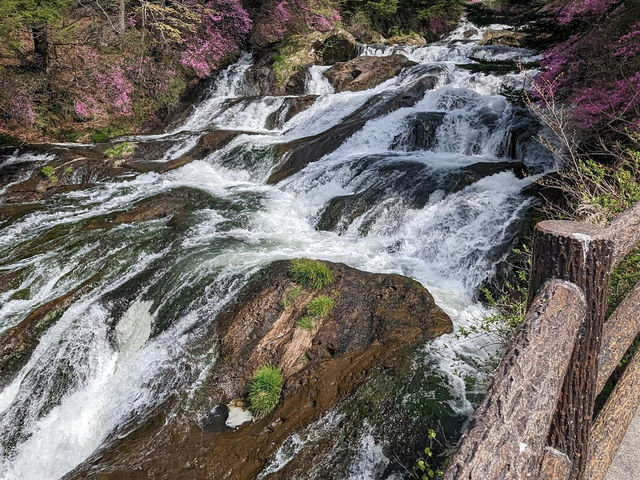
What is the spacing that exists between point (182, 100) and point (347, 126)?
9.19 metres

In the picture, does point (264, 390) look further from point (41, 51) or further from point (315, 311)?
point (41, 51)

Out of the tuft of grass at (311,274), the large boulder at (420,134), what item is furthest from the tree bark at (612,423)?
the large boulder at (420,134)

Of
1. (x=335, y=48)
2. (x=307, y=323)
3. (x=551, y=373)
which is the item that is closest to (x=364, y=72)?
(x=335, y=48)

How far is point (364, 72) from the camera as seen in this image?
16.2m

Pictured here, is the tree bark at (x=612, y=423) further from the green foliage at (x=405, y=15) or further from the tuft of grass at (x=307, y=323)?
the green foliage at (x=405, y=15)

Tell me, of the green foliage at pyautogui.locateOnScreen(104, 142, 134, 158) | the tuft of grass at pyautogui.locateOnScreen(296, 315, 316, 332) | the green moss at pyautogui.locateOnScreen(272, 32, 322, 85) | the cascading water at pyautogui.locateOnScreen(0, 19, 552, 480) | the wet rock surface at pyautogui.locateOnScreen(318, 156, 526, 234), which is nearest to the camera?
the cascading water at pyautogui.locateOnScreen(0, 19, 552, 480)

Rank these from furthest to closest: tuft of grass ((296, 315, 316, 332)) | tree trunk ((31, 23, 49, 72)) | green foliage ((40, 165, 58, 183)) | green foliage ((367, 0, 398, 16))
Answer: green foliage ((367, 0, 398, 16)) → tree trunk ((31, 23, 49, 72)) → green foliage ((40, 165, 58, 183)) → tuft of grass ((296, 315, 316, 332))

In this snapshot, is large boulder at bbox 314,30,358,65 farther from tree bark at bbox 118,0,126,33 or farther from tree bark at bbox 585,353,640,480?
tree bark at bbox 585,353,640,480

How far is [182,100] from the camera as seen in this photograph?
17.1 meters

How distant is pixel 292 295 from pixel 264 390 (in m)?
1.38

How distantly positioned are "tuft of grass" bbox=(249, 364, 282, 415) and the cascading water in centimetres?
61

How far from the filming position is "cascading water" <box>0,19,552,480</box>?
476 cm

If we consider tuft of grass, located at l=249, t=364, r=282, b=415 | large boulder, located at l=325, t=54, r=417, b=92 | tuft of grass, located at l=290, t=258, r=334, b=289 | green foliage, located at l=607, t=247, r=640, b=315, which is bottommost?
tuft of grass, located at l=249, t=364, r=282, b=415

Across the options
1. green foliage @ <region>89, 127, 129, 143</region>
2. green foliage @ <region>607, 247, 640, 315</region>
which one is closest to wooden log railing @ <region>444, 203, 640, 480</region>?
green foliage @ <region>607, 247, 640, 315</region>
